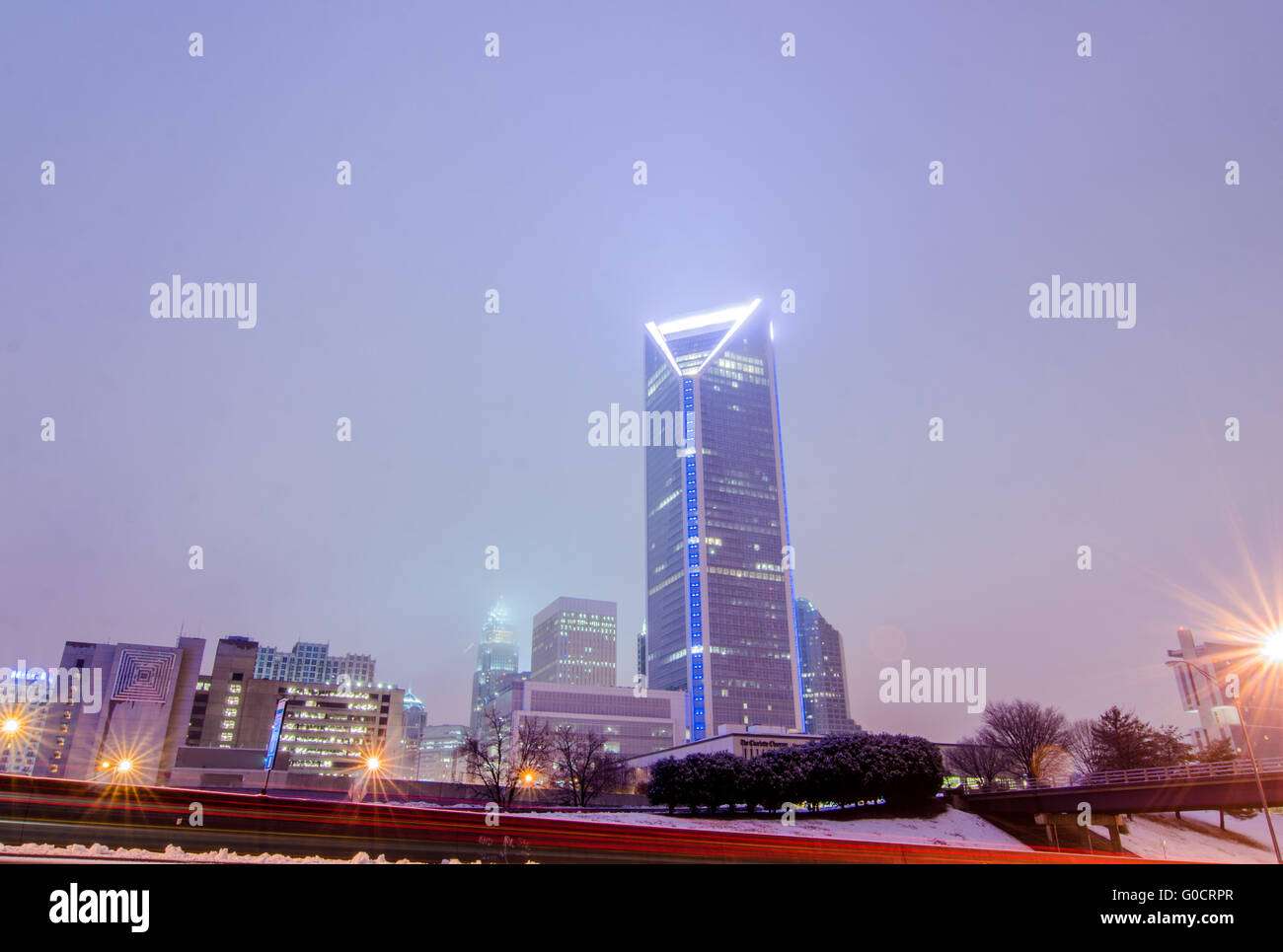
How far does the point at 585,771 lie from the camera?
344ft

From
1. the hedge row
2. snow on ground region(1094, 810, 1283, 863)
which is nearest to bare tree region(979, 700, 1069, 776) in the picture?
snow on ground region(1094, 810, 1283, 863)

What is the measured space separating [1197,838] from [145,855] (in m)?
77.7

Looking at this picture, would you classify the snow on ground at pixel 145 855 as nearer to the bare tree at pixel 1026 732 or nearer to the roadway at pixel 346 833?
the roadway at pixel 346 833

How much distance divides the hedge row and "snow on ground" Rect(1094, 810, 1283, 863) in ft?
51.5

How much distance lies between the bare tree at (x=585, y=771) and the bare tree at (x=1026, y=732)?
52.8 metres

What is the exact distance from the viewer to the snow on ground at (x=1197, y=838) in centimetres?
6094

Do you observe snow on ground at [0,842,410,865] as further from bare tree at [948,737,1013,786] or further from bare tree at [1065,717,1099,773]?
bare tree at [948,737,1013,786]

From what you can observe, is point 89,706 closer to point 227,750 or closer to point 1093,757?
point 227,750

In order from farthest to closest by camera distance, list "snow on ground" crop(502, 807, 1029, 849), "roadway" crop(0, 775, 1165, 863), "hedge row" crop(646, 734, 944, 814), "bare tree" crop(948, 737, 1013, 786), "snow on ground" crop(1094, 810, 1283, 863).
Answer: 1. "bare tree" crop(948, 737, 1013, 786)
2. "hedge row" crop(646, 734, 944, 814)
3. "snow on ground" crop(1094, 810, 1283, 863)
4. "snow on ground" crop(502, 807, 1029, 849)
5. "roadway" crop(0, 775, 1165, 863)

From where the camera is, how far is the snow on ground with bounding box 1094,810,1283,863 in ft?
200
